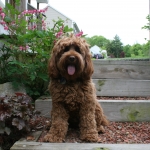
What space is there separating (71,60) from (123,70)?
227cm

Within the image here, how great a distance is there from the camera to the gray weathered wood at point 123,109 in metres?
3.60

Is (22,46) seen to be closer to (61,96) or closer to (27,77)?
(27,77)

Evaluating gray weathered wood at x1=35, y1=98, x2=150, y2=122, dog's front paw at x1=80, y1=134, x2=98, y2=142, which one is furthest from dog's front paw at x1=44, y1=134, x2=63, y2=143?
gray weathered wood at x1=35, y1=98, x2=150, y2=122

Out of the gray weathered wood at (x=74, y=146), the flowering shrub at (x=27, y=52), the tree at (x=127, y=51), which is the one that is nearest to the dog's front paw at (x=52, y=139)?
the gray weathered wood at (x=74, y=146)

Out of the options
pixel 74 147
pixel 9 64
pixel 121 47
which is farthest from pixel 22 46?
pixel 121 47

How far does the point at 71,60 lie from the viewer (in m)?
2.71

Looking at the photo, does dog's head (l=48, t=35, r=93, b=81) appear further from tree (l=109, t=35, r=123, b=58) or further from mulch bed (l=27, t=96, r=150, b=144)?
tree (l=109, t=35, r=123, b=58)

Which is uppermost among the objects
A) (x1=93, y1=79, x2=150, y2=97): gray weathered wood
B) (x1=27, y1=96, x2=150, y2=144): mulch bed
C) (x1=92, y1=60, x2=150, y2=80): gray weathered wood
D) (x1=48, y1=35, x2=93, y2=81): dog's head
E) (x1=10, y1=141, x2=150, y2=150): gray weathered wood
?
(x1=48, y1=35, x2=93, y2=81): dog's head

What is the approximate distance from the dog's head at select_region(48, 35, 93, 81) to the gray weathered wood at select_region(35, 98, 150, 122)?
92cm

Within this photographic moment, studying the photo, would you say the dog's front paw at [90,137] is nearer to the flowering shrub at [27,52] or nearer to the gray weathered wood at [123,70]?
the flowering shrub at [27,52]

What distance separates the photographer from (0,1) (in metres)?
5.67

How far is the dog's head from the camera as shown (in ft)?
8.96

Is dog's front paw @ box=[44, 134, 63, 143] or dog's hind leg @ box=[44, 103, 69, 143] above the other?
dog's hind leg @ box=[44, 103, 69, 143]

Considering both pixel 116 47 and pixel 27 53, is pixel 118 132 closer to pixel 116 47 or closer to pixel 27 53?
pixel 27 53
